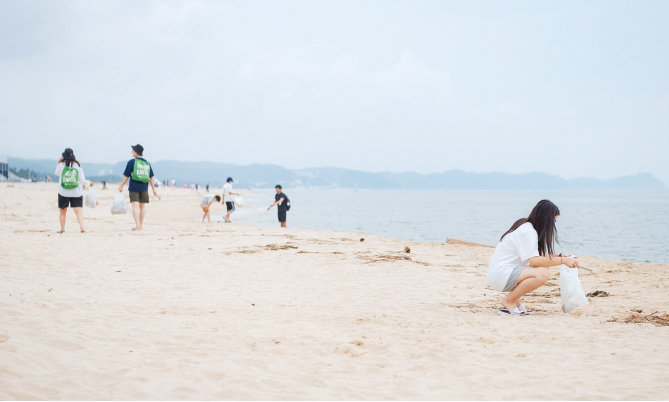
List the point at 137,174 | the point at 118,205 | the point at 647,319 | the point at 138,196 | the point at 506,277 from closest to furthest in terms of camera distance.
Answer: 1. the point at 647,319
2. the point at 506,277
3. the point at 137,174
4. the point at 138,196
5. the point at 118,205

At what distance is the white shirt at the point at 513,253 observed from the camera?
564cm

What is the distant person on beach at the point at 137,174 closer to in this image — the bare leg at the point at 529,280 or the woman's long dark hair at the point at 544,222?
the bare leg at the point at 529,280

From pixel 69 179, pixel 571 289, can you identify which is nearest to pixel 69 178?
pixel 69 179

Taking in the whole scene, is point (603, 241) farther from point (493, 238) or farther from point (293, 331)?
point (293, 331)

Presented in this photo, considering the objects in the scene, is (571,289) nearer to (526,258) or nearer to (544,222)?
(526,258)

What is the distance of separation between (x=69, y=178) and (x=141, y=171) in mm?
1596

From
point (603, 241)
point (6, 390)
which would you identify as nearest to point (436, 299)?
point (6, 390)

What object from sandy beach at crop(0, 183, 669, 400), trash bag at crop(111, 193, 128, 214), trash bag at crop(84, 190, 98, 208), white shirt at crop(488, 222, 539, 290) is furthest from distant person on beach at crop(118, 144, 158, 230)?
white shirt at crop(488, 222, 539, 290)

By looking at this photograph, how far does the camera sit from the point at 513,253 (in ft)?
19.4

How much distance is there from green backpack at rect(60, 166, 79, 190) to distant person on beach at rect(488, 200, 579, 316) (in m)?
9.51

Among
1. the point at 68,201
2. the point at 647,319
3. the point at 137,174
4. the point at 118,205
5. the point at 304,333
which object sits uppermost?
the point at 137,174

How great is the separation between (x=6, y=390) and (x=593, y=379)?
3918 millimetres

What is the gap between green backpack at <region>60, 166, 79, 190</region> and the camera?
1141 centimetres

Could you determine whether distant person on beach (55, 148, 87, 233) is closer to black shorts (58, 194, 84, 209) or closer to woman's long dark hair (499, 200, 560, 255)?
black shorts (58, 194, 84, 209)
